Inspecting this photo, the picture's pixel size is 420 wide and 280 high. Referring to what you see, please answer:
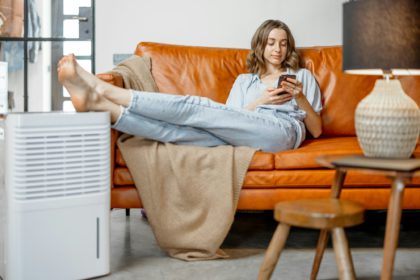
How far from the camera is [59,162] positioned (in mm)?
1827

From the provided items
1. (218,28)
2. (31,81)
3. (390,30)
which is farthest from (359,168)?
(31,81)

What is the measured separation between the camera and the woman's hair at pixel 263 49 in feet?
9.22

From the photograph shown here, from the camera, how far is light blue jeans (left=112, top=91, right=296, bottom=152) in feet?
6.88

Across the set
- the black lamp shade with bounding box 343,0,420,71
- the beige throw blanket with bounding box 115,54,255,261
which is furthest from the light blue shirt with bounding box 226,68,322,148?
the black lamp shade with bounding box 343,0,420,71

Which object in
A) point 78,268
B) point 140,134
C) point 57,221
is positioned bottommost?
point 78,268

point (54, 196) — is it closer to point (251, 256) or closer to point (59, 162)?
point (59, 162)

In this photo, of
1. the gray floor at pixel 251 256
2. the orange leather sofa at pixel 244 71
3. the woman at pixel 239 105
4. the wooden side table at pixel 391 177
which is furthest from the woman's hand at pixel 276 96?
the wooden side table at pixel 391 177

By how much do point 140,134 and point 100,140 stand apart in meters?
0.28

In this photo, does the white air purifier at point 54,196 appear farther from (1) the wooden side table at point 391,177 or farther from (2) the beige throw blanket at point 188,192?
(1) the wooden side table at point 391,177

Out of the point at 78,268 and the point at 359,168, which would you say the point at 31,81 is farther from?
the point at 359,168

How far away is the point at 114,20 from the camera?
10.9 feet

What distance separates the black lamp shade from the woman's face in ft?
3.92

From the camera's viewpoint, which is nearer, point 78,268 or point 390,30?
point 390,30

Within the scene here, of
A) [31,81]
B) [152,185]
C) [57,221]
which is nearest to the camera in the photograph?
[57,221]
